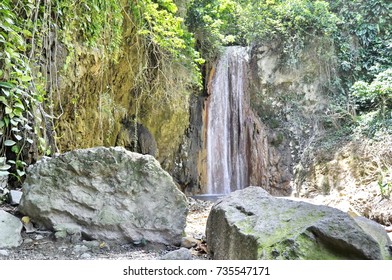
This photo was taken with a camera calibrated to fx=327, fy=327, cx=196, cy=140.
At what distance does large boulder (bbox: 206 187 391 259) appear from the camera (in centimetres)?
149

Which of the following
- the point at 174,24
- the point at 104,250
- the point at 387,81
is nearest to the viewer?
the point at 104,250

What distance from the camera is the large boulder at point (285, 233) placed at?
1487mm

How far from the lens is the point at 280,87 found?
8.62 metres

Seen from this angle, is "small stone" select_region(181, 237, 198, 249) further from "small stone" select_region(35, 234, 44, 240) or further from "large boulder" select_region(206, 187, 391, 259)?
"small stone" select_region(35, 234, 44, 240)

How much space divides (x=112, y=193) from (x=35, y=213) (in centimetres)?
48

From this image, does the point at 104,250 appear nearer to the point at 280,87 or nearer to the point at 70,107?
the point at 70,107

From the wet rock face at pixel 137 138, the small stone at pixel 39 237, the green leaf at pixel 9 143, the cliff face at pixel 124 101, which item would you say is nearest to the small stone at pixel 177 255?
the small stone at pixel 39 237

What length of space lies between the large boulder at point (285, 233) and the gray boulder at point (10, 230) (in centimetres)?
115

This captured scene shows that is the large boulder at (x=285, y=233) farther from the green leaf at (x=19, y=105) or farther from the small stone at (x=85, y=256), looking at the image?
the green leaf at (x=19, y=105)

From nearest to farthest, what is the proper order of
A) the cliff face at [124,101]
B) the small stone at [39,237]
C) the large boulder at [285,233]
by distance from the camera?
1. the large boulder at [285,233]
2. the small stone at [39,237]
3. the cliff face at [124,101]

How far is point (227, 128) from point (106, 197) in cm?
655

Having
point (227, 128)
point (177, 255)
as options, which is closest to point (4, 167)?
point (177, 255)

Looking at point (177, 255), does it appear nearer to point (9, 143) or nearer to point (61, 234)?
point (61, 234)

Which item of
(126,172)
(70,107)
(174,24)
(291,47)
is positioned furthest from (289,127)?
(126,172)
